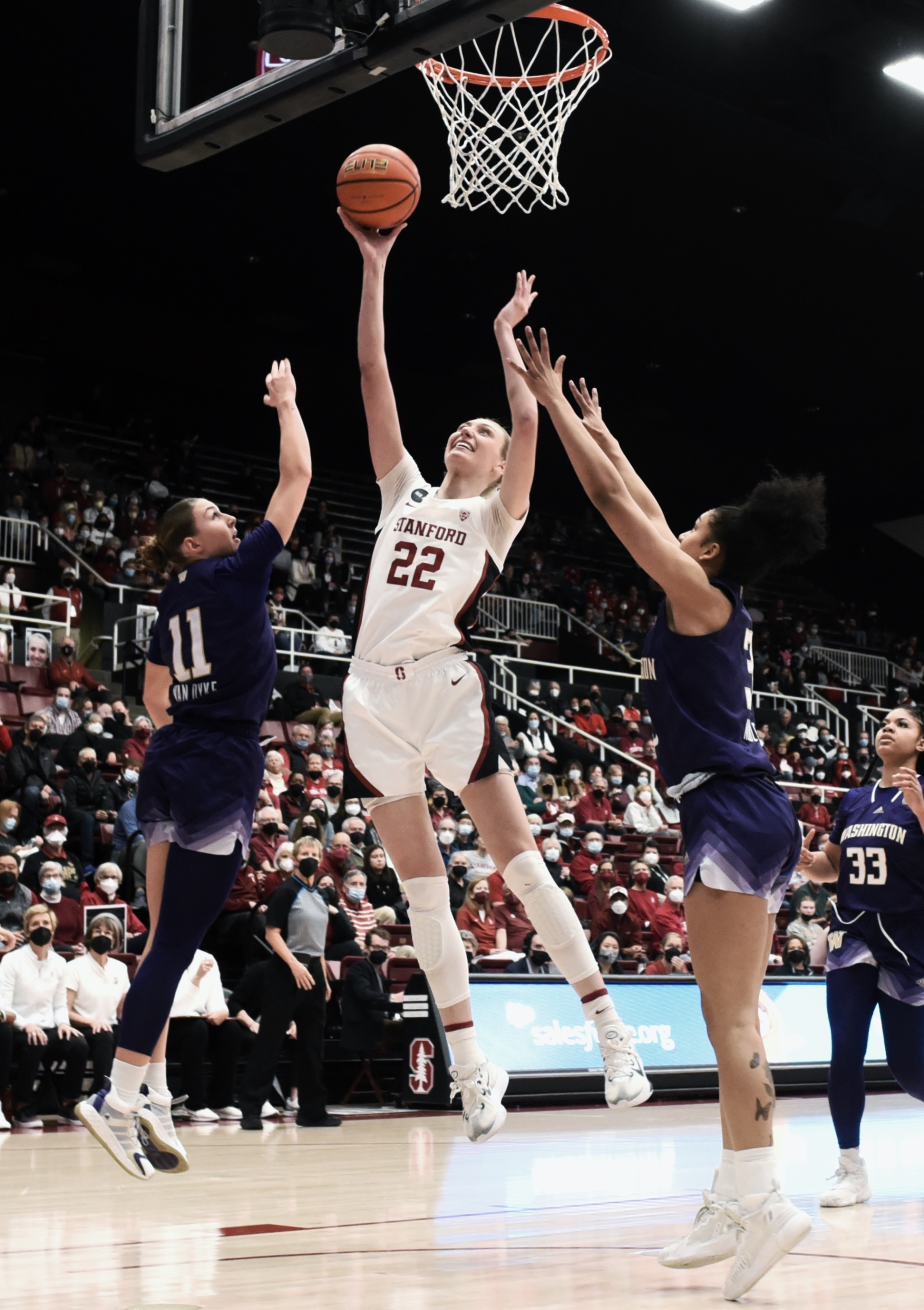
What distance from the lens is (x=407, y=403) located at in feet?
97.7

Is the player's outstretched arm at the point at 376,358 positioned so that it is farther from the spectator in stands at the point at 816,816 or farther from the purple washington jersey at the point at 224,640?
the spectator in stands at the point at 816,816

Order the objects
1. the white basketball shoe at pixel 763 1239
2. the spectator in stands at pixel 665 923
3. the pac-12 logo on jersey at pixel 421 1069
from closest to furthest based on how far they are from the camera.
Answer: the white basketball shoe at pixel 763 1239, the pac-12 logo on jersey at pixel 421 1069, the spectator in stands at pixel 665 923

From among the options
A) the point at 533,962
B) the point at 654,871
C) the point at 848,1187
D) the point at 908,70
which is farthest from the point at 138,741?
the point at 908,70

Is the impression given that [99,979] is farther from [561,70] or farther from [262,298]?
[262,298]

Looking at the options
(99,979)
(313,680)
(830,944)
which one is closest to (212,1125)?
(99,979)

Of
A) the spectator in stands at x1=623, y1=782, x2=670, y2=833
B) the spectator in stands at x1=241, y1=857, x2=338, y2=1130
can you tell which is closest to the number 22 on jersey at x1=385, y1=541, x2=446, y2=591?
the spectator in stands at x1=241, y1=857, x2=338, y2=1130

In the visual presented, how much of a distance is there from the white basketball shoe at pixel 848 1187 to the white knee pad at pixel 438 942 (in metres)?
2.11

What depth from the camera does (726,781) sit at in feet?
13.8

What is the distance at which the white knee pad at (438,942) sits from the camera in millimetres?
5246

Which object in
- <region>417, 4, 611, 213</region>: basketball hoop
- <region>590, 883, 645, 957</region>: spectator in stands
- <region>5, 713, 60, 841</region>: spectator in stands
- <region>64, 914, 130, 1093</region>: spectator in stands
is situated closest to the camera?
<region>417, 4, 611, 213</region>: basketball hoop

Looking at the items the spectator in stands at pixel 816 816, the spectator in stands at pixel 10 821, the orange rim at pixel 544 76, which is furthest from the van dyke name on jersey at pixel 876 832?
the spectator in stands at pixel 816 816

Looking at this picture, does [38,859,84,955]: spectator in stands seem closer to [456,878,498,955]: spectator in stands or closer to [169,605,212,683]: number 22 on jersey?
[456,878,498,955]: spectator in stands

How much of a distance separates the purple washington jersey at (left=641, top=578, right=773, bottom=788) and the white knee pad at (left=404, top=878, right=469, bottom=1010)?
1.28 meters

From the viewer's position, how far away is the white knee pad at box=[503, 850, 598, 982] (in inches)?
205
